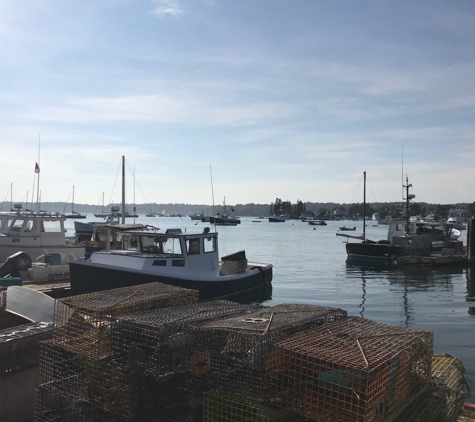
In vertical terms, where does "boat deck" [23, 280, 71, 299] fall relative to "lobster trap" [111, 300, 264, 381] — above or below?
below

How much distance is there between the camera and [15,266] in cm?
1736

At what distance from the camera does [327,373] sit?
3.72 metres

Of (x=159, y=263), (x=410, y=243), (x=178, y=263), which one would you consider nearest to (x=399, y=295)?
(x=178, y=263)

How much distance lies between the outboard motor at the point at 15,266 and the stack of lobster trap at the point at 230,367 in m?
13.0

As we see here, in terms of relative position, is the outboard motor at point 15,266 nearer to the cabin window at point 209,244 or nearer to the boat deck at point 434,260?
the cabin window at point 209,244

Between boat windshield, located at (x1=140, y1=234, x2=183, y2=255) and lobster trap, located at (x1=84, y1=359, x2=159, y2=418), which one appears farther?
boat windshield, located at (x1=140, y1=234, x2=183, y2=255)

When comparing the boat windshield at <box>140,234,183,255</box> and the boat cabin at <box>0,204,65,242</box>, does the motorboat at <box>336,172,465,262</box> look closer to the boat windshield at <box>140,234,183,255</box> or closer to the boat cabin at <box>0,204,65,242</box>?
the boat windshield at <box>140,234,183,255</box>

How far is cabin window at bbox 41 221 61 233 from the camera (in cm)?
2241

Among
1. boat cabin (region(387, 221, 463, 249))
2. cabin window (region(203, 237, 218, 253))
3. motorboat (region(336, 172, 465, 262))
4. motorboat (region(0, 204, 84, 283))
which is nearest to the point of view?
cabin window (region(203, 237, 218, 253))

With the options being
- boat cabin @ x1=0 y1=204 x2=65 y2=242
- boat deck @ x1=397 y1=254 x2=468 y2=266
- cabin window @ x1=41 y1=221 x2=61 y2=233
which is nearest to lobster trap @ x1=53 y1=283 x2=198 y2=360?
boat cabin @ x1=0 y1=204 x2=65 y2=242

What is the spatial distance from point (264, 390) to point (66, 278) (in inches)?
608

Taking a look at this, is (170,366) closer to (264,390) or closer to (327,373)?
(264,390)

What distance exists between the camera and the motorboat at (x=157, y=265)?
1556 cm

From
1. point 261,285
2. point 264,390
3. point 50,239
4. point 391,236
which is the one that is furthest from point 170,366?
point 391,236
